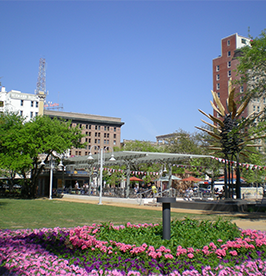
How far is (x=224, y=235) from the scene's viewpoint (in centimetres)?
832

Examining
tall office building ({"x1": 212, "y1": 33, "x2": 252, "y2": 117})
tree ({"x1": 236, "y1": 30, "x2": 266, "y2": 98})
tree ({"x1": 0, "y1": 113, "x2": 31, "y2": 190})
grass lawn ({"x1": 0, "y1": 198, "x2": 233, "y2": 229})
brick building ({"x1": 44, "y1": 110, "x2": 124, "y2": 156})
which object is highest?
tall office building ({"x1": 212, "y1": 33, "x2": 252, "y2": 117})

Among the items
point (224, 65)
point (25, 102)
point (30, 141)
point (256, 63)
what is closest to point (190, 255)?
point (256, 63)

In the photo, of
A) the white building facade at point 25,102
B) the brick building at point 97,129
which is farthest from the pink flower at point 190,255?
the brick building at point 97,129

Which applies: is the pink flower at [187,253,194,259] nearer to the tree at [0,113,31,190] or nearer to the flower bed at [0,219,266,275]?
the flower bed at [0,219,266,275]

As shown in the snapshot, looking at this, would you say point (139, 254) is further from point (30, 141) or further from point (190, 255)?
point (30, 141)

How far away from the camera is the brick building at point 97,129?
11581 cm

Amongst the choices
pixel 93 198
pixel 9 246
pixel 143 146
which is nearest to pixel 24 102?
pixel 143 146

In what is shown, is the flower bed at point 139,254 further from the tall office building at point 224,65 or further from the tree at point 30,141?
the tall office building at point 224,65

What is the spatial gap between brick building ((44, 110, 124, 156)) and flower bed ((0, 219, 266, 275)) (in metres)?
107

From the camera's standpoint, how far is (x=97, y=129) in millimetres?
120438

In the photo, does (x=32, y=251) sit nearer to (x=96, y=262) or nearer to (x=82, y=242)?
(x=82, y=242)

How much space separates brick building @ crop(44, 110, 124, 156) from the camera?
11581 cm

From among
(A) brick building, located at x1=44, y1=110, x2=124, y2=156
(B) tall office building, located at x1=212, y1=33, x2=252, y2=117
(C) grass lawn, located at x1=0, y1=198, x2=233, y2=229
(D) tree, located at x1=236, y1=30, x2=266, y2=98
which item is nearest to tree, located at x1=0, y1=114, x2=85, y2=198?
(C) grass lawn, located at x1=0, y1=198, x2=233, y2=229

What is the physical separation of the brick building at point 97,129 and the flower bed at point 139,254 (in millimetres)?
107361
